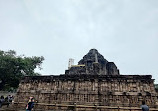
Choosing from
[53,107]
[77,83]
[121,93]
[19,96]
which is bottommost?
[53,107]

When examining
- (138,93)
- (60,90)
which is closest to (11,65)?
(60,90)

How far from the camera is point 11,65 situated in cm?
2200

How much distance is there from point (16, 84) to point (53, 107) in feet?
54.5

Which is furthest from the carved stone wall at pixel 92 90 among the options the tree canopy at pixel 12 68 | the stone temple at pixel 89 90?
the tree canopy at pixel 12 68

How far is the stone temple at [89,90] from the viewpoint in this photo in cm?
1240

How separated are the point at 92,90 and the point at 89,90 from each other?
427 mm

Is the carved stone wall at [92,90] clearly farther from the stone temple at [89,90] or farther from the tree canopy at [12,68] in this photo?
the tree canopy at [12,68]

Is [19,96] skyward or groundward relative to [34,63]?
groundward

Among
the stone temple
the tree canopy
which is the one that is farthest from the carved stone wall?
the tree canopy

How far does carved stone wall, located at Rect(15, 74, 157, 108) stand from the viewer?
488 inches

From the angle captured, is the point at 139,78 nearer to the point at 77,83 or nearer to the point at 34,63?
the point at 77,83

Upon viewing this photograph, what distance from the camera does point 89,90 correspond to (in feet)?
44.6

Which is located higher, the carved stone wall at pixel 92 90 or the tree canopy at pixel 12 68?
the tree canopy at pixel 12 68

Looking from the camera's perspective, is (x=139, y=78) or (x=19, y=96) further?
(x=19, y=96)
